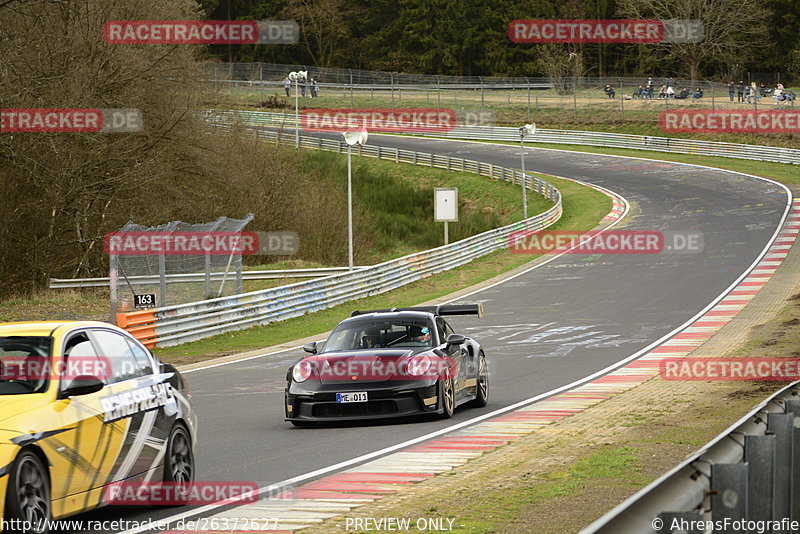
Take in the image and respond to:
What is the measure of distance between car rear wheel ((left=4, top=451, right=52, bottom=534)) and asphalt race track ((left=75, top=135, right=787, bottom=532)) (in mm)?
1392

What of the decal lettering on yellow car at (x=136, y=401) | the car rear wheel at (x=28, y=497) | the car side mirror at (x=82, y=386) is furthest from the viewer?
the decal lettering on yellow car at (x=136, y=401)

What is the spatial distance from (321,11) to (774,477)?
389ft

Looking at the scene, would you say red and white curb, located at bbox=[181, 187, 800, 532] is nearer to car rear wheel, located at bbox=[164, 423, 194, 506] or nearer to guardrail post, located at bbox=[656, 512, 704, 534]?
car rear wheel, located at bbox=[164, 423, 194, 506]

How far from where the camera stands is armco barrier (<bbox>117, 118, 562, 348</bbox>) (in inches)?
1076

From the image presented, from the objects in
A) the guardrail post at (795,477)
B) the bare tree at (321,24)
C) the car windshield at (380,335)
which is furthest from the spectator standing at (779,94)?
the guardrail post at (795,477)

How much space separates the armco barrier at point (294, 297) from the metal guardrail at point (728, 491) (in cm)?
2131

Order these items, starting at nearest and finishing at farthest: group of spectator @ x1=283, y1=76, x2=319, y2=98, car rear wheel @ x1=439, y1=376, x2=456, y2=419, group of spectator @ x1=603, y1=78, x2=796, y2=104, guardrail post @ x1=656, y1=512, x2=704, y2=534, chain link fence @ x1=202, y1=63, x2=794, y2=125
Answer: guardrail post @ x1=656, y1=512, x2=704, y2=534, car rear wheel @ x1=439, y1=376, x2=456, y2=419, group of spectator @ x1=603, y1=78, x2=796, y2=104, chain link fence @ x1=202, y1=63, x2=794, y2=125, group of spectator @ x1=283, y1=76, x2=319, y2=98

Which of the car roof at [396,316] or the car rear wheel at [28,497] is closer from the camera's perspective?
the car rear wheel at [28,497]

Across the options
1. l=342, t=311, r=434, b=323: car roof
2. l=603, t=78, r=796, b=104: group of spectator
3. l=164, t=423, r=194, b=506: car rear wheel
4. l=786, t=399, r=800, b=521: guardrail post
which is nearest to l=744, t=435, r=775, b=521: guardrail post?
l=786, t=399, r=800, b=521: guardrail post

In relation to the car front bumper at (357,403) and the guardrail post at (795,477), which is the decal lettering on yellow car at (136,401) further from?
the car front bumper at (357,403)

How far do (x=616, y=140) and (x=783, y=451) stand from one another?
8108cm

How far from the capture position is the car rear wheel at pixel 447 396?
14.5 meters

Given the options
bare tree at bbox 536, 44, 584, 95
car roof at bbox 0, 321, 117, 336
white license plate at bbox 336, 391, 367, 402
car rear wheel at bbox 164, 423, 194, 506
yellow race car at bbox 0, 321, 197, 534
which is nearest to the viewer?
yellow race car at bbox 0, 321, 197, 534

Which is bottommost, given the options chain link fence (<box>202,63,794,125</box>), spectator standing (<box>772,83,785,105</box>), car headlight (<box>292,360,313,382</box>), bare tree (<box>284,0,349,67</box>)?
car headlight (<box>292,360,313,382</box>)
